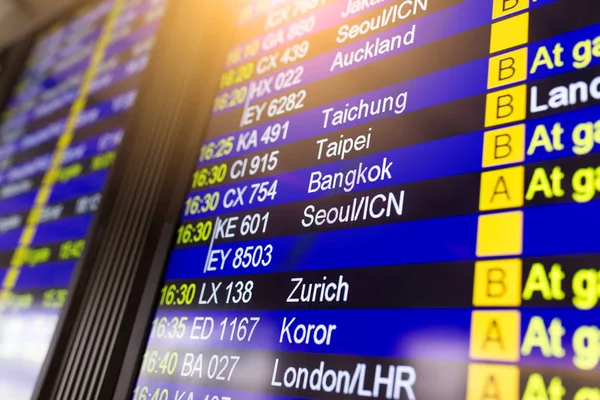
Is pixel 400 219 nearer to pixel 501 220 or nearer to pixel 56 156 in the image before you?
pixel 501 220

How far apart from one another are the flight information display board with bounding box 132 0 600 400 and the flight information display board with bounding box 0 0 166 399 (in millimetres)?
618

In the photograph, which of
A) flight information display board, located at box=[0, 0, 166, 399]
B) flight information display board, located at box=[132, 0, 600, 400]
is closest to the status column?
flight information display board, located at box=[132, 0, 600, 400]

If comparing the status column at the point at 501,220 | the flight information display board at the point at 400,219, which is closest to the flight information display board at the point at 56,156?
the flight information display board at the point at 400,219

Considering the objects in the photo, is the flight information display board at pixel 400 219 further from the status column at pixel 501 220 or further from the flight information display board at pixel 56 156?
the flight information display board at pixel 56 156

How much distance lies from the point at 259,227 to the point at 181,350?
34cm

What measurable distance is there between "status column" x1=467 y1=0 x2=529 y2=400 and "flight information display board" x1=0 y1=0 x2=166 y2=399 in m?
1.37

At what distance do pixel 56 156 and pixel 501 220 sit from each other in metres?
1.93

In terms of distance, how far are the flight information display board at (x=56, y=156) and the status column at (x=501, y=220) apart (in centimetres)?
137

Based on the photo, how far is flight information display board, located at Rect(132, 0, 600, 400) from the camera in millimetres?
851

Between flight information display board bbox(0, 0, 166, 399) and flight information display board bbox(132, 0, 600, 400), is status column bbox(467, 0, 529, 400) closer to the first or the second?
flight information display board bbox(132, 0, 600, 400)

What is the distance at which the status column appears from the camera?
0.84m

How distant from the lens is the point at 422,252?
1.00m

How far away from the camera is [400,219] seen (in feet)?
3.49

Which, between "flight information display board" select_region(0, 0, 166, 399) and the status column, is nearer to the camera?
the status column
